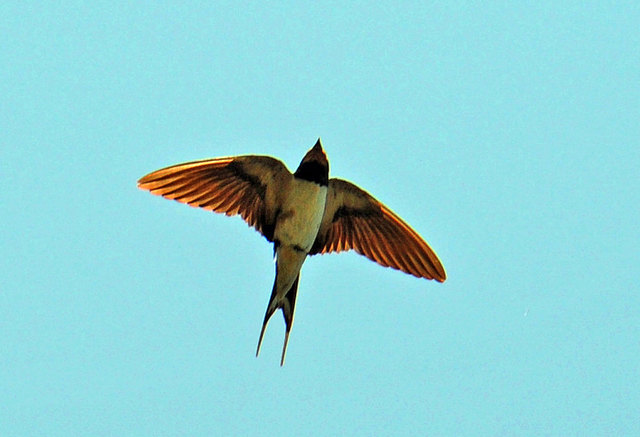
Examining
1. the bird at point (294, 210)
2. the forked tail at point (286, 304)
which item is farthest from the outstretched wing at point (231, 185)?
the forked tail at point (286, 304)

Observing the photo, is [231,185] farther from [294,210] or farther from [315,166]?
[315,166]

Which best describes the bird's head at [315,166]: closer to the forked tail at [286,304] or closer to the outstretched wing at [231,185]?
the outstretched wing at [231,185]

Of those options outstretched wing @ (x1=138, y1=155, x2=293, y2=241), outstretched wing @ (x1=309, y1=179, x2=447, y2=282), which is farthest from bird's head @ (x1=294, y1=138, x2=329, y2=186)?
outstretched wing @ (x1=309, y1=179, x2=447, y2=282)

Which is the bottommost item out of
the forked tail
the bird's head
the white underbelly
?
the forked tail

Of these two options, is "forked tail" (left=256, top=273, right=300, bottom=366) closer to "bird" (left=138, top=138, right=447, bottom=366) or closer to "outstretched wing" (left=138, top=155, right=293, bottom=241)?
"bird" (left=138, top=138, right=447, bottom=366)

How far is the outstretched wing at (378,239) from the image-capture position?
5914 mm

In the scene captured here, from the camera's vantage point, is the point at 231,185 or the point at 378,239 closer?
the point at 231,185

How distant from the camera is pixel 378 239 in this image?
6.00m

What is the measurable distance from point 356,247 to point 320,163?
0.75 metres

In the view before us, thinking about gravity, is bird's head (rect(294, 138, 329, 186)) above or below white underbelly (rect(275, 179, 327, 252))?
above

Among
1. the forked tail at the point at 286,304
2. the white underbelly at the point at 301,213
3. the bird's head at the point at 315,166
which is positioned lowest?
the forked tail at the point at 286,304

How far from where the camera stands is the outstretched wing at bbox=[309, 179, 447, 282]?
5.91 meters

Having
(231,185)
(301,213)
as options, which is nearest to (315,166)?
(301,213)

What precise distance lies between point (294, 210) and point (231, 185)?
0.44 meters
